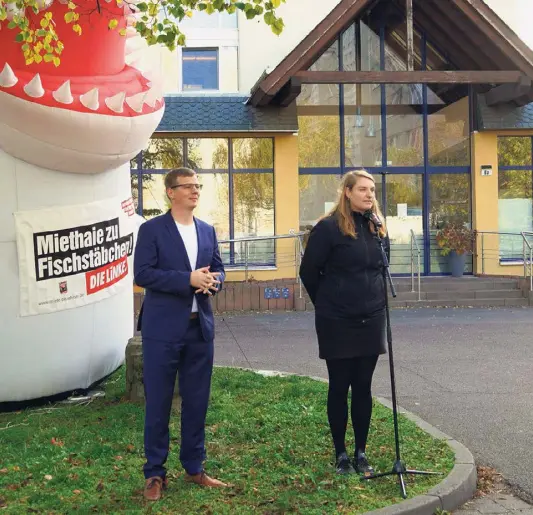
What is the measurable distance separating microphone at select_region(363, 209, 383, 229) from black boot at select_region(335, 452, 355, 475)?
54.1 inches

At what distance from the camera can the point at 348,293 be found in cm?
433

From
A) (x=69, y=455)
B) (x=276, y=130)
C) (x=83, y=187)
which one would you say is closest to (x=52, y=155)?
(x=83, y=187)

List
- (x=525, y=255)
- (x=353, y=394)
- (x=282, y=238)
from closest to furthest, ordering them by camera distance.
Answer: (x=353, y=394), (x=525, y=255), (x=282, y=238)

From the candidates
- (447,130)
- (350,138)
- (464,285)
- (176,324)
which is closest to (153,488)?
(176,324)

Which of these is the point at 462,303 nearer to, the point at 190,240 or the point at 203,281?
the point at 190,240

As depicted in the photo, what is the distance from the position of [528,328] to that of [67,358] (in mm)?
7736

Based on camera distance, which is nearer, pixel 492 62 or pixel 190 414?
pixel 190 414

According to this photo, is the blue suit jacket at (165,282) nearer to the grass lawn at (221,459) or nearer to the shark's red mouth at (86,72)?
the grass lawn at (221,459)

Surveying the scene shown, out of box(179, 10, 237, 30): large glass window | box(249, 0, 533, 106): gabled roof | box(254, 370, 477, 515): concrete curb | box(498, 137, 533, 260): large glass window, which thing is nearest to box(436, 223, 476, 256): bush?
box(498, 137, 533, 260): large glass window

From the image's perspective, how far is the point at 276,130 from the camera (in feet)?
52.4

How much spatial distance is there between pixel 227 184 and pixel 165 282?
507 inches

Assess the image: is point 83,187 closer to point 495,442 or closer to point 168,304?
point 168,304

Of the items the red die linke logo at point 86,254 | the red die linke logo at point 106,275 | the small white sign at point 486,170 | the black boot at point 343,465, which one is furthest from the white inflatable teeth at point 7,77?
the small white sign at point 486,170

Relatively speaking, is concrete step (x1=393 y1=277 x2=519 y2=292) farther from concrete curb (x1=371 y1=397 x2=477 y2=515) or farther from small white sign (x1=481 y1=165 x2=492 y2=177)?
concrete curb (x1=371 y1=397 x2=477 y2=515)
